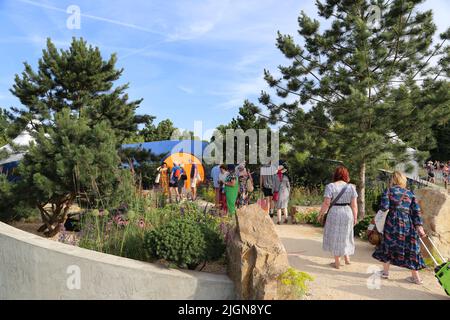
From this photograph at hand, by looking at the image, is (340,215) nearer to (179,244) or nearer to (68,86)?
(179,244)

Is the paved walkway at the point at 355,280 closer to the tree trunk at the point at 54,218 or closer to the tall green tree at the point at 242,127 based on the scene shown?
the tree trunk at the point at 54,218

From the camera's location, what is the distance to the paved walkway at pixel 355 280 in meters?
3.95

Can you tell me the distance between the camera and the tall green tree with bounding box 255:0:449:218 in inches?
361

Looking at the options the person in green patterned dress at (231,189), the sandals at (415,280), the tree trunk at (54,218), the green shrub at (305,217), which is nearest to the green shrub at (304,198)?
the green shrub at (305,217)

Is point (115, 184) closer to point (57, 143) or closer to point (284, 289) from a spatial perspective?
point (57, 143)

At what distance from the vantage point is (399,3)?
9562 mm

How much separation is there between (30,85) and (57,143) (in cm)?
910

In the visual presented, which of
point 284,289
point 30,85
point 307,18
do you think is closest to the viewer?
point 284,289

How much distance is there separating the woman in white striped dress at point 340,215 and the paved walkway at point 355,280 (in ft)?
1.01

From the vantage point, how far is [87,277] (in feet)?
13.0

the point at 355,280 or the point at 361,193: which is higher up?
the point at 361,193

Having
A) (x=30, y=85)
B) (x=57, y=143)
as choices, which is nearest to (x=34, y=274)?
(x=57, y=143)

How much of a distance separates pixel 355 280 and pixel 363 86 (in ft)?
20.9

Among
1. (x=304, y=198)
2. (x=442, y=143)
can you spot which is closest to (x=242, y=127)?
(x=304, y=198)
